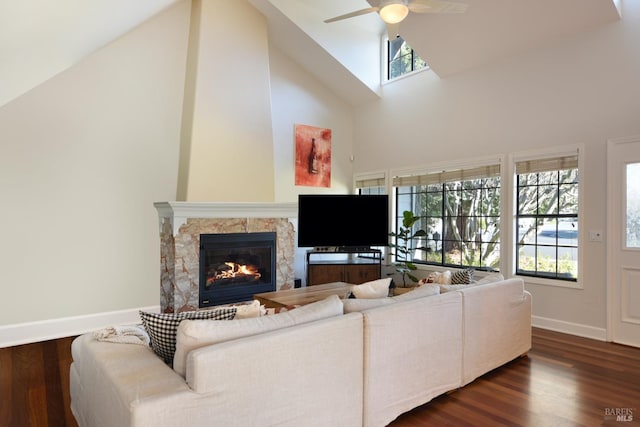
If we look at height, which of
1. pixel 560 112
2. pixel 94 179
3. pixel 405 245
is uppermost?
pixel 560 112

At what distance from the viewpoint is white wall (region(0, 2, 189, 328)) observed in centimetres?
411

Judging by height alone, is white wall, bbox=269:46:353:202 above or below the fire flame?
above

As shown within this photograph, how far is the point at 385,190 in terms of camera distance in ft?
21.4

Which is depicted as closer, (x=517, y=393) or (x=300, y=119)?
(x=517, y=393)

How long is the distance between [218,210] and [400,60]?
4.02 m

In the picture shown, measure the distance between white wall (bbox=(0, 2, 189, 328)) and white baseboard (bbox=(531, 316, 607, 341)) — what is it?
16.0 feet

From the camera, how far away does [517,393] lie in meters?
2.75

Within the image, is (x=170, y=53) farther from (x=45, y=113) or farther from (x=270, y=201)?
(x=270, y=201)

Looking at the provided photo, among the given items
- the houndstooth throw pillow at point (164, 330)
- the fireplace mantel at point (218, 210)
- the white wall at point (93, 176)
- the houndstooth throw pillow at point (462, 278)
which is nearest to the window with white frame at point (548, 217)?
the houndstooth throw pillow at point (462, 278)

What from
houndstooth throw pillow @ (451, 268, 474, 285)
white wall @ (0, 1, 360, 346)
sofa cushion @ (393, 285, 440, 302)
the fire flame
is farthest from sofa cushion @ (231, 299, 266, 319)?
white wall @ (0, 1, 360, 346)

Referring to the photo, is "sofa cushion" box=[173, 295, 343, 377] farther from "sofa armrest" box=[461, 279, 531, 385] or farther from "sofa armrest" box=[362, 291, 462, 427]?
"sofa armrest" box=[461, 279, 531, 385]

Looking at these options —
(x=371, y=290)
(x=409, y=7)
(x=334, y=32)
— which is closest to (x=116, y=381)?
(x=371, y=290)

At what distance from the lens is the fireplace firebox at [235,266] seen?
4.84 m

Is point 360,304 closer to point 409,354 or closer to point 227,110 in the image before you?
point 409,354
